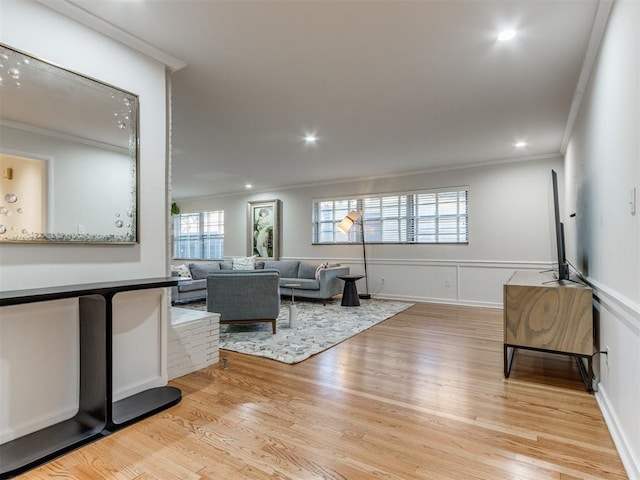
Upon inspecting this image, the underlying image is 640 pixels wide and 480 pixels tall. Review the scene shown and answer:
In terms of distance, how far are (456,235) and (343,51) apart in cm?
433

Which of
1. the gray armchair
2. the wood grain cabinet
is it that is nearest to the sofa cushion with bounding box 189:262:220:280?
the gray armchair

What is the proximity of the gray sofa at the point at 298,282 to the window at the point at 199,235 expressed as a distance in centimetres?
172

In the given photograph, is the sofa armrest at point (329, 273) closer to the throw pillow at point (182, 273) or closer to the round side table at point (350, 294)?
the round side table at point (350, 294)

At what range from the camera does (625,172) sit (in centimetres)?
164

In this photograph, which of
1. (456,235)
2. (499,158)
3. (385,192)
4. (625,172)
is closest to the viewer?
(625,172)

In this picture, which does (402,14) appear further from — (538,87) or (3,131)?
(3,131)

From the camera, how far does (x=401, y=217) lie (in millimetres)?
6398

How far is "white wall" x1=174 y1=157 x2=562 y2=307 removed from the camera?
521 centimetres

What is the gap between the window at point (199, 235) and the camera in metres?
8.70

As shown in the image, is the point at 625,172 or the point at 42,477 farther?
the point at 625,172

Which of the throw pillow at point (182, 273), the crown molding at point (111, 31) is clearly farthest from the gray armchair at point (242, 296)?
the throw pillow at point (182, 273)

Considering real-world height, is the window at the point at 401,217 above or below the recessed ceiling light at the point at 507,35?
below

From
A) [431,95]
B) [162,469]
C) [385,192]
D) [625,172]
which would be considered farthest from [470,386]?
[385,192]

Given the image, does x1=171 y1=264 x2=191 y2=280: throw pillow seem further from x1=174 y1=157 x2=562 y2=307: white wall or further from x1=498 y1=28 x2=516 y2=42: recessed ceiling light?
x1=498 y1=28 x2=516 y2=42: recessed ceiling light
